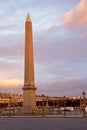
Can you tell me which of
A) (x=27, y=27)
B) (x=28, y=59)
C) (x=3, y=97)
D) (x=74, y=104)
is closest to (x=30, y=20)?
(x=27, y=27)

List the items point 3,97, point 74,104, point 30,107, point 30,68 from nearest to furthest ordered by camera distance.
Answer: point 30,68 → point 30,107 → point 74,104 → point 3,97

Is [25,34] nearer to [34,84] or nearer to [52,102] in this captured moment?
[34,84]

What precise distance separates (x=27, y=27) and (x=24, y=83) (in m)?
8.92

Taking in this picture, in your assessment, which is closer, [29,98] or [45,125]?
[45,125]

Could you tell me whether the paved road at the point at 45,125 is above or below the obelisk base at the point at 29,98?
below

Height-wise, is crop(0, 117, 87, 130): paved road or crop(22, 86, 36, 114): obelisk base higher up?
crop(22, 86, 36, 114): obelisk base

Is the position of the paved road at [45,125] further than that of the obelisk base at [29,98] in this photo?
No

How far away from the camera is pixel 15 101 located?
16850cm

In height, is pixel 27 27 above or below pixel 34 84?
above

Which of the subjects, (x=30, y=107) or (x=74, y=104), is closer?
(x=30, y=107)

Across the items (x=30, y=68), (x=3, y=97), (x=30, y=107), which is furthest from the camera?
(x=3, y=97)

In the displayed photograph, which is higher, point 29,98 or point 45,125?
point 29,98

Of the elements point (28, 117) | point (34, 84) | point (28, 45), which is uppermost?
point (28, 45)

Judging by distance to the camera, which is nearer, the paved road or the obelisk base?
the paved road
